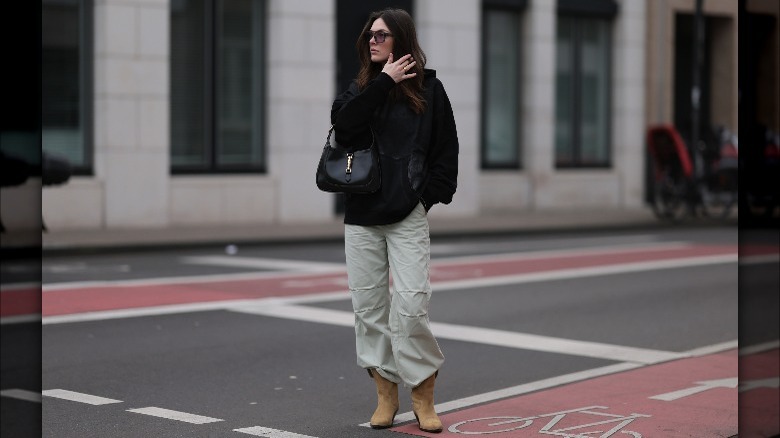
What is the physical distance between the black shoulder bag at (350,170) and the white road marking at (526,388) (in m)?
1.20

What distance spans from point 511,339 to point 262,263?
22.3 ft

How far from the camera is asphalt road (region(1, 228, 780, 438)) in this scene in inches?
273

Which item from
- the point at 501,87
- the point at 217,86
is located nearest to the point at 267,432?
the point at 217,86

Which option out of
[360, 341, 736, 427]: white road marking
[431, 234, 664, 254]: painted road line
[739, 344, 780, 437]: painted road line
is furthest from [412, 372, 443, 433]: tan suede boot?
[431, 234, 664, 254]: painted road line

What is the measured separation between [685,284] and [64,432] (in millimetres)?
8740

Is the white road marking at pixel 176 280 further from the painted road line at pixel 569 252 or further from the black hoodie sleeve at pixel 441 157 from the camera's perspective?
the black hoodie sleeve at pixel 441 157

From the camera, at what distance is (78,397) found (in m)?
7.65

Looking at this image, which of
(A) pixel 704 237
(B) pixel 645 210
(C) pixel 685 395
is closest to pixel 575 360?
(C) pixel 685 395

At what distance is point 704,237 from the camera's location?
21.4 m

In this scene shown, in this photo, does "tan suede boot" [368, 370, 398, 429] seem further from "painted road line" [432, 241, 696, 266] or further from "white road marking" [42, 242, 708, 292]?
"painted road line" [432, 241, 696, 266]

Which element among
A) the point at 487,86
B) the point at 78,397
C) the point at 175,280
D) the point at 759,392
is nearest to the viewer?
the point at 759,392

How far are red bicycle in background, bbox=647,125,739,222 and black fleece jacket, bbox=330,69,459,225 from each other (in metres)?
17.2

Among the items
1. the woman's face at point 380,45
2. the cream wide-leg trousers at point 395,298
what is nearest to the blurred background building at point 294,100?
the woman's face at point 380,45

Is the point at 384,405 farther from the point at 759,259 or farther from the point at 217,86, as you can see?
the point at 217,86
